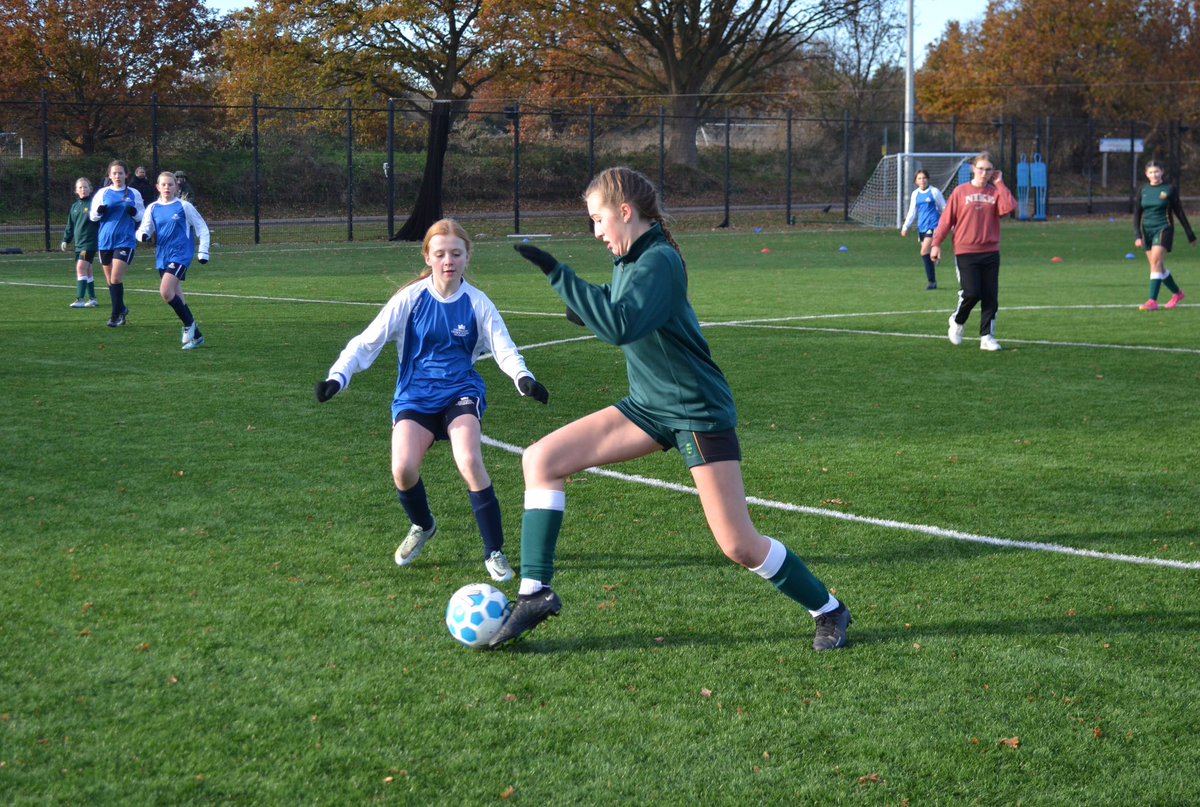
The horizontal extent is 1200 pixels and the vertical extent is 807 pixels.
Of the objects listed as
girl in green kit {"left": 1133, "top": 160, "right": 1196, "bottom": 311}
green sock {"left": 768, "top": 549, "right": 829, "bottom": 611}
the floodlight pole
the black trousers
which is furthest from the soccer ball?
the floodlight pole

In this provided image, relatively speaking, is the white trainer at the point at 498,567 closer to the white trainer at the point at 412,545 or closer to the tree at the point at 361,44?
the white trainer at the point at 412,545

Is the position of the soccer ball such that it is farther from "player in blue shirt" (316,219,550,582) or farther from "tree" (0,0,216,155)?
"tree" (0,0,216,155)

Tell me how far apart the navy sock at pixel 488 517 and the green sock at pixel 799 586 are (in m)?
1.46

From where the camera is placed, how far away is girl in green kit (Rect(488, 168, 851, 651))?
4.30m

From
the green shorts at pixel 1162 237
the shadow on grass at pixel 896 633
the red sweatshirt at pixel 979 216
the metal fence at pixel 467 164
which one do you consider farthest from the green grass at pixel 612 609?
the metal fence at pixel 467 164

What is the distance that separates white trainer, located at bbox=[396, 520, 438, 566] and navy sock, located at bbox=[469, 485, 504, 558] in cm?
33

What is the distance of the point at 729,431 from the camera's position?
4.62 m

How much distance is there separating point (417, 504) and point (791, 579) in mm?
1908

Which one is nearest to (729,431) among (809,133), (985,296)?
(985,296)

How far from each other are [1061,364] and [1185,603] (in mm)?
6984

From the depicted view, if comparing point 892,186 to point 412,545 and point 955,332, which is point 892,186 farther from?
point 412,545

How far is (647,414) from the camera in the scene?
4.77m

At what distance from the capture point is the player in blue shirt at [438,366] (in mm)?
5762

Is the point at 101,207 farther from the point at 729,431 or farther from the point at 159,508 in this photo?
the point at 729,431
